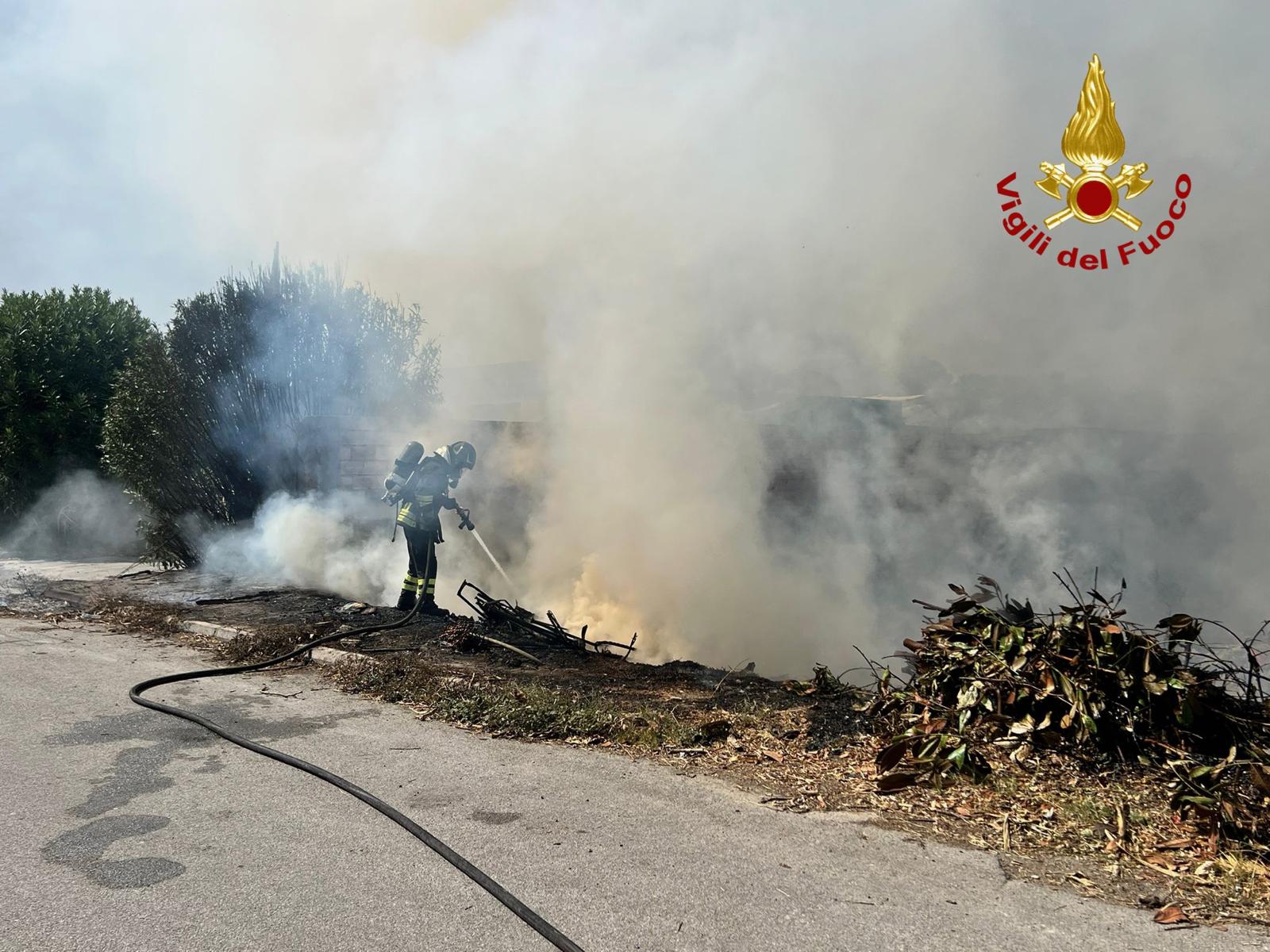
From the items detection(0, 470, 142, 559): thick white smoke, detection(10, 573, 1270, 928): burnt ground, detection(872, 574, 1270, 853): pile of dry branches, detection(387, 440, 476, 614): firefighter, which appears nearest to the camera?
detection(10, 573, 1270, 928): burnt ground

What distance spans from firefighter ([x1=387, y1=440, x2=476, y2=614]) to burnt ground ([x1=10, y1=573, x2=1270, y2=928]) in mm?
435

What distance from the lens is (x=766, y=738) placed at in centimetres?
457

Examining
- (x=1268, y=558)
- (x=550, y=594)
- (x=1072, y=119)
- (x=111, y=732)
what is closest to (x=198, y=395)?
(x=550, y=594)

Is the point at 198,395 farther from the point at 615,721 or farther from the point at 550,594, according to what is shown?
the point at 615,721

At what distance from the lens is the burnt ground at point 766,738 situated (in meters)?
3.00

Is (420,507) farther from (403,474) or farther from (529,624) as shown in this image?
(529,624)

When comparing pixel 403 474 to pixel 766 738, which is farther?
pixel 403 474

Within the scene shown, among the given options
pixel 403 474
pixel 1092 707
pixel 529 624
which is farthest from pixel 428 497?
pixel 1092 707

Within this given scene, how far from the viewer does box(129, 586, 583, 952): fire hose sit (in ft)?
8.55

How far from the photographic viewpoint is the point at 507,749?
4.48 m

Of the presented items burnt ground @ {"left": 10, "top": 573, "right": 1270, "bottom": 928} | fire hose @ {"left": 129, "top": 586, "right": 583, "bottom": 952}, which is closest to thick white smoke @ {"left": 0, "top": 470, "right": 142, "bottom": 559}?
burnt ground @ {"left": 10, "top": 573, "right": 1270, "bottom": 928}

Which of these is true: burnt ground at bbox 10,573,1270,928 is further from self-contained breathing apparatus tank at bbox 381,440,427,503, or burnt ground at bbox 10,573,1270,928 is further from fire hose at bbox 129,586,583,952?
self-contained breathing apparatus tank at bbox 381,440,427,503

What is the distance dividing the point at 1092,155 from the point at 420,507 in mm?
7205

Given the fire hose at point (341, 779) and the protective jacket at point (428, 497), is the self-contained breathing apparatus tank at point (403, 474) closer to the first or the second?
→ the protective jacket at point (428, 497)
